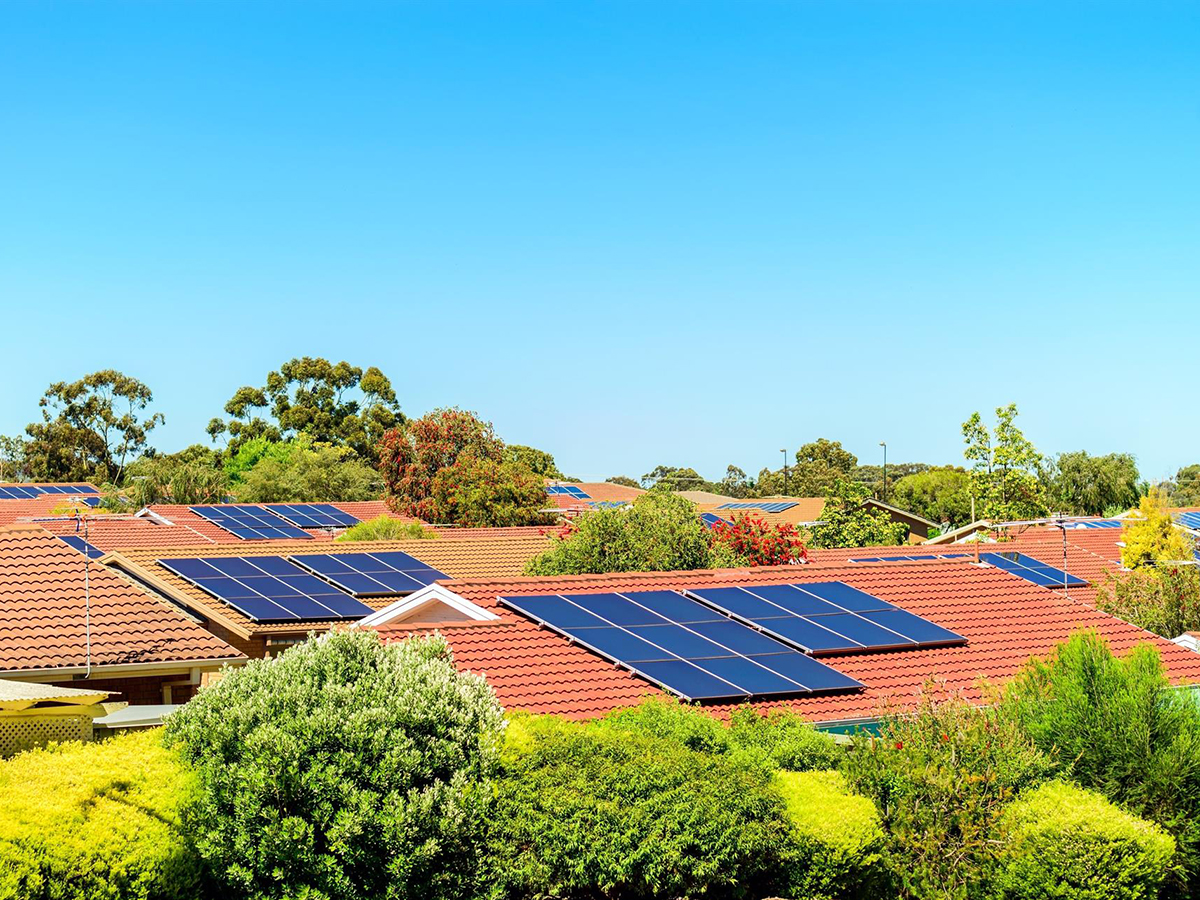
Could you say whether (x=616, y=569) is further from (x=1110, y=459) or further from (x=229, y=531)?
(x=1110, y=459)

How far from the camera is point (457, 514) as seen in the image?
55.6m

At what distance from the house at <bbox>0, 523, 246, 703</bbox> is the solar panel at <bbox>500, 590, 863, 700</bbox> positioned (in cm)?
570

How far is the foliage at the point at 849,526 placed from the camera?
5422 cm

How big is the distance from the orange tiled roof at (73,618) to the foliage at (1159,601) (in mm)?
23962

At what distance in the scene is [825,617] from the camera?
20.6 meters

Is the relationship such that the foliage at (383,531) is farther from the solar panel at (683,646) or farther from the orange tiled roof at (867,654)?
the solar panel at (683,646)

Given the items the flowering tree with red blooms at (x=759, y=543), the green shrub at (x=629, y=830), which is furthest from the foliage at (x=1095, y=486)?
the green shrub at (x=629, y=830)

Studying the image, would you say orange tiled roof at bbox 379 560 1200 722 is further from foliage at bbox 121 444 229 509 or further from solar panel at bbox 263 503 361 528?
Result: foliage at bbox 121 444 229 509

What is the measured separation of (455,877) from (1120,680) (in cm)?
819

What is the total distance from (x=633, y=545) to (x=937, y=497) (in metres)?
74.5

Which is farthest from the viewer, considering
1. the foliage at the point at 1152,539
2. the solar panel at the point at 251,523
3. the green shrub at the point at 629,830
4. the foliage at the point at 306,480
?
the foliage at the point at 306,480

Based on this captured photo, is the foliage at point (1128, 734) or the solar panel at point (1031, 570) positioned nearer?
the foliage at point (1128, 734)

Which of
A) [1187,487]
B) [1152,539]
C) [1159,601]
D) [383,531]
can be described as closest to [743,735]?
[1159,601]

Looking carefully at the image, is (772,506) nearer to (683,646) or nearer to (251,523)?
(251,523)
